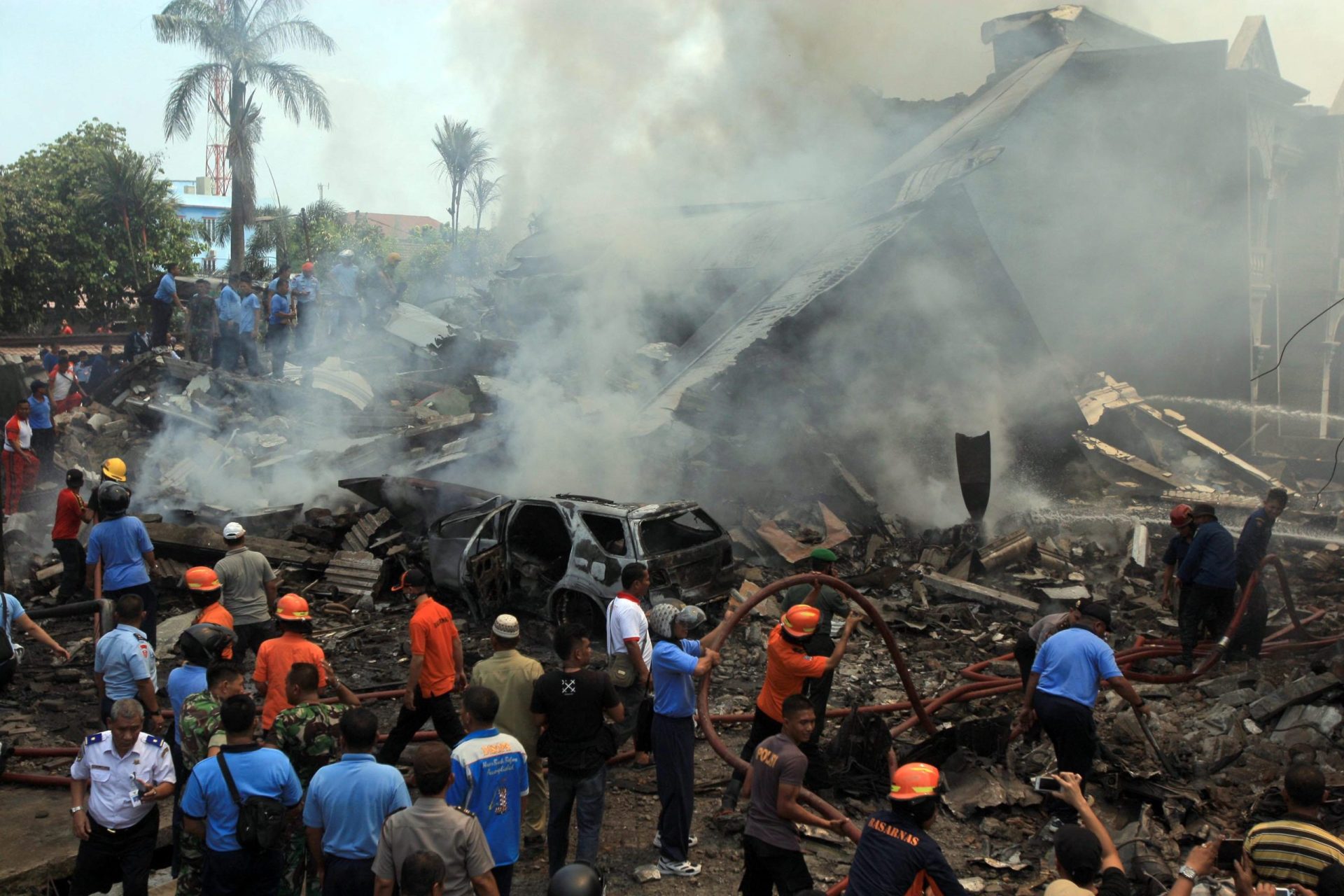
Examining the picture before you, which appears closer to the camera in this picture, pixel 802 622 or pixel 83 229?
pixel 802 622

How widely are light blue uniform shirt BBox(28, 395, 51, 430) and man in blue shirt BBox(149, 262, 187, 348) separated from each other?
4244 millimetres

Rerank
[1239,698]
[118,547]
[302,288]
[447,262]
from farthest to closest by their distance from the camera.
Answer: [447,262]
[302,288]
[1239,698]
[118,547]

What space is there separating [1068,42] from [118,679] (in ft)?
80.2

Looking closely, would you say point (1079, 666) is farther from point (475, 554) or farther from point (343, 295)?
point (343, 295)

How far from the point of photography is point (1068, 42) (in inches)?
907

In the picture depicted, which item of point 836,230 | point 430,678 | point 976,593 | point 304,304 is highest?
point 836,230

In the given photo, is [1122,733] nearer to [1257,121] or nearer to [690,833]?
[690,833]

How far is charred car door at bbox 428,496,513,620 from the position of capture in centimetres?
941

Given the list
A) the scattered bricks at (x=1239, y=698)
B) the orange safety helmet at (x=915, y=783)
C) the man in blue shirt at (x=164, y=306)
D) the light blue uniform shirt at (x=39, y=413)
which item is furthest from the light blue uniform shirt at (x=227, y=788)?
the man in blue shirt at (x=164, y=306)

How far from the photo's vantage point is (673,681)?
5348 mm

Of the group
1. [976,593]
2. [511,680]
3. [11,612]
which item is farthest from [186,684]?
[976,593]

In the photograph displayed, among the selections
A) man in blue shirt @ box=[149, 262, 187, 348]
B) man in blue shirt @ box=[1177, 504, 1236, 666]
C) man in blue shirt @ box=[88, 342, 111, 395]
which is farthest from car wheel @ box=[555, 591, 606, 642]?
man in blue shirt @ box=[88, 342, 111, 395]

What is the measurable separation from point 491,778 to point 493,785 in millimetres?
34

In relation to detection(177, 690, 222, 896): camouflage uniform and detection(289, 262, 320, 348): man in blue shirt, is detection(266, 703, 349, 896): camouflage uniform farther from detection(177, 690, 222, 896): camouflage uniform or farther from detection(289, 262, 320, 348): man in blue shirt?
detection(289, 262, 320, 348): man in blue shirt
